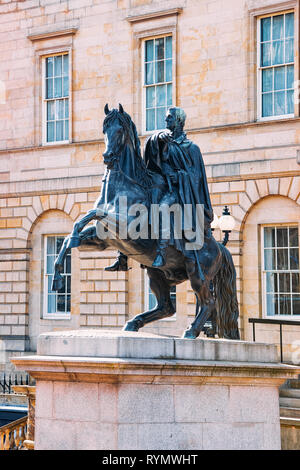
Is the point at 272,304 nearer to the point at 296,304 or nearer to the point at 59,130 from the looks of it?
the point at 296,304

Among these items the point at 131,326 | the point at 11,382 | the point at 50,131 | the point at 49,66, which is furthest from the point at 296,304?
the point at 131,326

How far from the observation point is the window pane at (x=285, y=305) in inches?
863

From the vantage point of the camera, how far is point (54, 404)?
890 cm

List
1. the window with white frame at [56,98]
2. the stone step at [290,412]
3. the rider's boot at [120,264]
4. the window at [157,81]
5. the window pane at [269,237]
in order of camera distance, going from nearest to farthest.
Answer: the rider's boot at [120,264], the stone step at [290,412], the window pane at [269,237], the window at [157,81], the window with white frame at [56,98]

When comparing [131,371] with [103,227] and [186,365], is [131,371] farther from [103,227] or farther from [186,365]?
[103,227]

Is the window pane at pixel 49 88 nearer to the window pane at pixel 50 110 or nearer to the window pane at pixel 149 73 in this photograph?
the window pane at pixel 50 110

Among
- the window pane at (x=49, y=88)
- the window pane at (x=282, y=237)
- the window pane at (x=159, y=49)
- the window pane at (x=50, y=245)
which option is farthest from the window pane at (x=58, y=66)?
the window pane at (x=282, y=237)

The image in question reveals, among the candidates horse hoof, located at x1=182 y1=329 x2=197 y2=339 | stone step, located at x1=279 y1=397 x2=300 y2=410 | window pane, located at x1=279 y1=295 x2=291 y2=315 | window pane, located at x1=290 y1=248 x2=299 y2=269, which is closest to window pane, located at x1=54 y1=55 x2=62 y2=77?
window pane, located at x1=290 y1=248 x2=299 y2=269

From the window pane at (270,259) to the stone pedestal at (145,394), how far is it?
12881 millimetres

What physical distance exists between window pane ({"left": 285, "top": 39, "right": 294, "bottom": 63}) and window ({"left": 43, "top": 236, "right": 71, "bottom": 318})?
8.56m

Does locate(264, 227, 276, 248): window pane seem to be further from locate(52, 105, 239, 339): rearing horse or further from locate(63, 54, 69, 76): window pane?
locate(52, 105, 239, 339): rearing horse

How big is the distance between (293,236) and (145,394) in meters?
14.1
